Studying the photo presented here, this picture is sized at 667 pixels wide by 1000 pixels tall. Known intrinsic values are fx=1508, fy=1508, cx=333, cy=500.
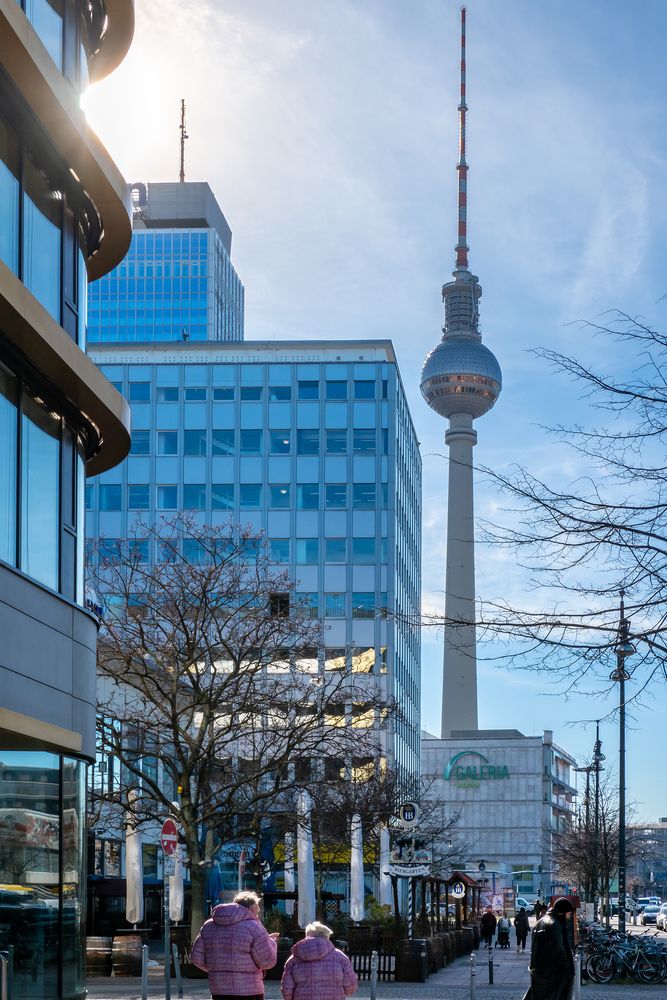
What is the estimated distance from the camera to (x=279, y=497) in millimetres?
83438

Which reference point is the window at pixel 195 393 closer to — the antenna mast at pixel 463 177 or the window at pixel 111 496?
the window at pixel 111 496

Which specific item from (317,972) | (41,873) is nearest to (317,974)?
(317,972)

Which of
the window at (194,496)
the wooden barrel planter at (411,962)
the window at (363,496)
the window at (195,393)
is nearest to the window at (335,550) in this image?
the window at (363,496)

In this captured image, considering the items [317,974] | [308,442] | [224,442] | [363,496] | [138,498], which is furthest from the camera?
[224,442]

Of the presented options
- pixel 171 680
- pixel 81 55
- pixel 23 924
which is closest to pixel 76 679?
pixel 23 924

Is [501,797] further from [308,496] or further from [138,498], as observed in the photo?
[138,498]

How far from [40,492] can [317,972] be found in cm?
798

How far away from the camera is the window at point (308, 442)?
83500 millimetres

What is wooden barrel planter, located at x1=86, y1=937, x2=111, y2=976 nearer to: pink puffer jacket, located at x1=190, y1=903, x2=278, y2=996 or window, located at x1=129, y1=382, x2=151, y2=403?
pink puffer jacket, located at x1=190, y1=903, x2=278, y2=996

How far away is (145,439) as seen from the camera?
277 ft

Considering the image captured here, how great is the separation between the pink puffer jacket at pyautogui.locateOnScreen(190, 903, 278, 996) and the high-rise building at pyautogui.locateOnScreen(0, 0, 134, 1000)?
4.02 meters

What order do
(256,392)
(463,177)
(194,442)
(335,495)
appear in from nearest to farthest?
(335,495), (194,442), (256,392), (463,177)

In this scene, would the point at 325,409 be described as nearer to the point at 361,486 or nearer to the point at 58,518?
the point at 361,486

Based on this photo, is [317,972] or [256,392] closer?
[317,972]
